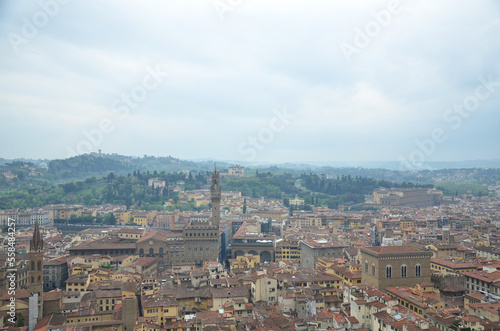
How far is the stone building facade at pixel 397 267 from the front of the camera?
27.6 metres

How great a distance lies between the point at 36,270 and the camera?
77.6ft

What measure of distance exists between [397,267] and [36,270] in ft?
67.7

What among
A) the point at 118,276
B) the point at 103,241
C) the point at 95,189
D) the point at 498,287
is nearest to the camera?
the point at 498,287

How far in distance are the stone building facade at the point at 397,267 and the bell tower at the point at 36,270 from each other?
1857 cm

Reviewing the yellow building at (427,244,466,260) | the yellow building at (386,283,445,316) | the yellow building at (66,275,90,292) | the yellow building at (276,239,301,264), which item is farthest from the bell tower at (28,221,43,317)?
the yellow building at (427,244,466,260)

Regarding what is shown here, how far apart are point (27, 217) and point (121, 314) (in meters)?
47.6

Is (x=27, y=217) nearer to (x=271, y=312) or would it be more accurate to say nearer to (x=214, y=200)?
(x=214, y=200)

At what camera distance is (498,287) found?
24797mm

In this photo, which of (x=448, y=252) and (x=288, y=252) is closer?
(x=448, y=252)

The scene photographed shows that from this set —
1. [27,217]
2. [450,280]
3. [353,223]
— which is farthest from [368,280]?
[27,217]

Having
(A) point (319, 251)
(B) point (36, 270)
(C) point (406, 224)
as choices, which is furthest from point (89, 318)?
(C) point (406, 224)

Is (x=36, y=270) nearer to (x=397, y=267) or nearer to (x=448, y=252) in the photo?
(x=397, y=267)

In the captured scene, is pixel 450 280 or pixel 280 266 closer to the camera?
pixel 450 280

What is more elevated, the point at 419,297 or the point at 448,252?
the point at 448,252
